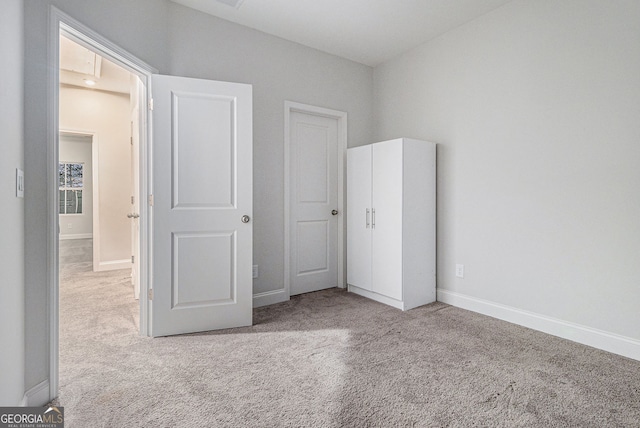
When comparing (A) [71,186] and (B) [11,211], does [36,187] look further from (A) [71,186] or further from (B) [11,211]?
(A) [71,186]

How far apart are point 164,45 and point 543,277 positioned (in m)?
3.60

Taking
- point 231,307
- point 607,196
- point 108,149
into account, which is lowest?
point 231,307

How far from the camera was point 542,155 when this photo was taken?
262 cm

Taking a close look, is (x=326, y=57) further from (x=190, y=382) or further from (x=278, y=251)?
(x=190, y=382)

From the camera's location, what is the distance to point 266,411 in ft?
5.34

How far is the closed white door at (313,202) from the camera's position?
3662 mm

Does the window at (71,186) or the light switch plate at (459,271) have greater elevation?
the window at (71,186)

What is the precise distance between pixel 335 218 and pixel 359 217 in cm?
44

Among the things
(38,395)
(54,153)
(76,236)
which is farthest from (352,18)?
(76,236)

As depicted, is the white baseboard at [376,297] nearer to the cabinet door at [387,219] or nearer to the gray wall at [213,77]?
the cabinet door at [387,219]

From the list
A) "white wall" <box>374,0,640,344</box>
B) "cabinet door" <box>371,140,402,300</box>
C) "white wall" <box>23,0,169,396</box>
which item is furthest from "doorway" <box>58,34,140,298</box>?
"white wall" <box>374,0,640,344</box>

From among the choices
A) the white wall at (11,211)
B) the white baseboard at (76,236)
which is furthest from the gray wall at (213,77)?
the white baseboard at (76,236)

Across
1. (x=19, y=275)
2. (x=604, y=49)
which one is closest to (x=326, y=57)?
(x=604, y=49)

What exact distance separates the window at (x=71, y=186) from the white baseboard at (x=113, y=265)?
16.6 feet
